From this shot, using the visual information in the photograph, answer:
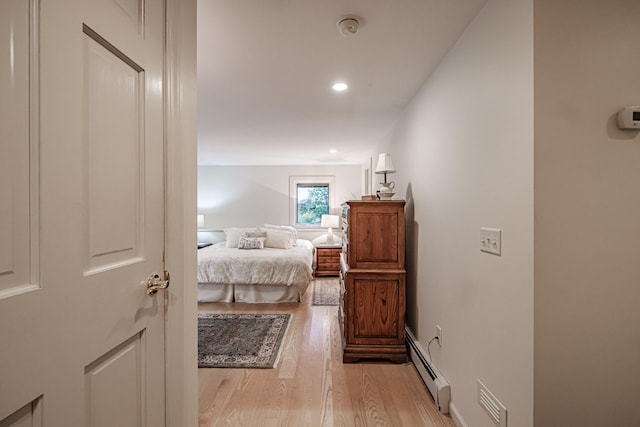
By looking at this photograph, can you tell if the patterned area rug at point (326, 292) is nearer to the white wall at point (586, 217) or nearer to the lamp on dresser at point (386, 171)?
the lamp on dresser at point (386, 171)

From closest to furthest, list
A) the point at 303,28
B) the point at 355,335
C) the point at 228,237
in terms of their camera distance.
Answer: the point at 303,28
the point at 355,335
the point at 228,237

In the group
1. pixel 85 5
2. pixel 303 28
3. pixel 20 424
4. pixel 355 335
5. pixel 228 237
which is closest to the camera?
pixel 20 424

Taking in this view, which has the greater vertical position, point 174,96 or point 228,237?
point 174,96

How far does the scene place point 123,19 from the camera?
92 cm

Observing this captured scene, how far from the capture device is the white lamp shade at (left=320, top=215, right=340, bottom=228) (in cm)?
646

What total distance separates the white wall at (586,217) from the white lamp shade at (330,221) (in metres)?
5.28

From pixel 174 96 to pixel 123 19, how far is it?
0.28 metres

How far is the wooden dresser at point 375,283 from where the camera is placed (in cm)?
266

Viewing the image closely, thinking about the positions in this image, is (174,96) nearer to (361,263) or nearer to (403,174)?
(361,263)

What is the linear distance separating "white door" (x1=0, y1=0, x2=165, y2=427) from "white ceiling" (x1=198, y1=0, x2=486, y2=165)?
0.80 metres

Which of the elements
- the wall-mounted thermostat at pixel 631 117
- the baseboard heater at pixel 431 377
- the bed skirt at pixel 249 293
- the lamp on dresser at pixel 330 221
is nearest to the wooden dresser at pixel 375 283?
the baseboard heater at pixel 431 377

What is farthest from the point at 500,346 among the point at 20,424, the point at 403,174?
the point at 403,174

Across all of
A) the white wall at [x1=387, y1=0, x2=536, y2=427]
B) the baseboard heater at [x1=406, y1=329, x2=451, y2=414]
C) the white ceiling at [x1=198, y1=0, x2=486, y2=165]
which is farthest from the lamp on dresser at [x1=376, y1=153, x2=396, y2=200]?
the baseboard heater at [x1=406, y1=329, x2=451, y2=414]

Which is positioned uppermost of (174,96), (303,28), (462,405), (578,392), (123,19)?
(303,28)
